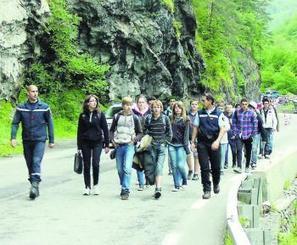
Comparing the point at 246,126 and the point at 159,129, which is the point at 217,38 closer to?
the point at 246,126

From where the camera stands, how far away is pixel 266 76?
13875cm

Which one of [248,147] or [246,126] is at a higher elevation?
[246,126]

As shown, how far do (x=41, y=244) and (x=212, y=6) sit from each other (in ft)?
151

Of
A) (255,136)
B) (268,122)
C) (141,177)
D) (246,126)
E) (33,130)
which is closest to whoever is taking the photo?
(33,130)

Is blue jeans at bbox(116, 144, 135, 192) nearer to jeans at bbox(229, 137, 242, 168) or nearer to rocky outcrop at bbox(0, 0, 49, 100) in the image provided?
jeans at bbox(229, 137, 242, 168)

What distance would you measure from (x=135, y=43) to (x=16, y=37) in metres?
10.5

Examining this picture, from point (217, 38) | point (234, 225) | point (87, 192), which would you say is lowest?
point (87, 192)

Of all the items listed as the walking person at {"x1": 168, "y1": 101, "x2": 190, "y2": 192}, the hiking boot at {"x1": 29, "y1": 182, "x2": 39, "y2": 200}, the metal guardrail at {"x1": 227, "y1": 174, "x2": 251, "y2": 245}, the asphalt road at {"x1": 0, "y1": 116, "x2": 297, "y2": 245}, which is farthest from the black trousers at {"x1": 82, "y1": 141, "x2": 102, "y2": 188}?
the metal guardrail at {"x1": 227, "y1": 174, "x2": 251, "y2": 245}

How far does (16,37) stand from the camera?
2930 centimetres

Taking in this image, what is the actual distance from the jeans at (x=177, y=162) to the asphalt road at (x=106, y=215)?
33cm

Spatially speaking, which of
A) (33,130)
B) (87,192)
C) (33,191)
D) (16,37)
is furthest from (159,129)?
(16,37)

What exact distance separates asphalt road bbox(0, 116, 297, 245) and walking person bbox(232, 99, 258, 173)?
2561mm

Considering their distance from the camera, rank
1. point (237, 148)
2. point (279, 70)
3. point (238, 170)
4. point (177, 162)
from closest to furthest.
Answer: point (177, 162) → point (237, 148) → point (238, 170) → point (279, 70)

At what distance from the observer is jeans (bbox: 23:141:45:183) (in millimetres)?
11797
